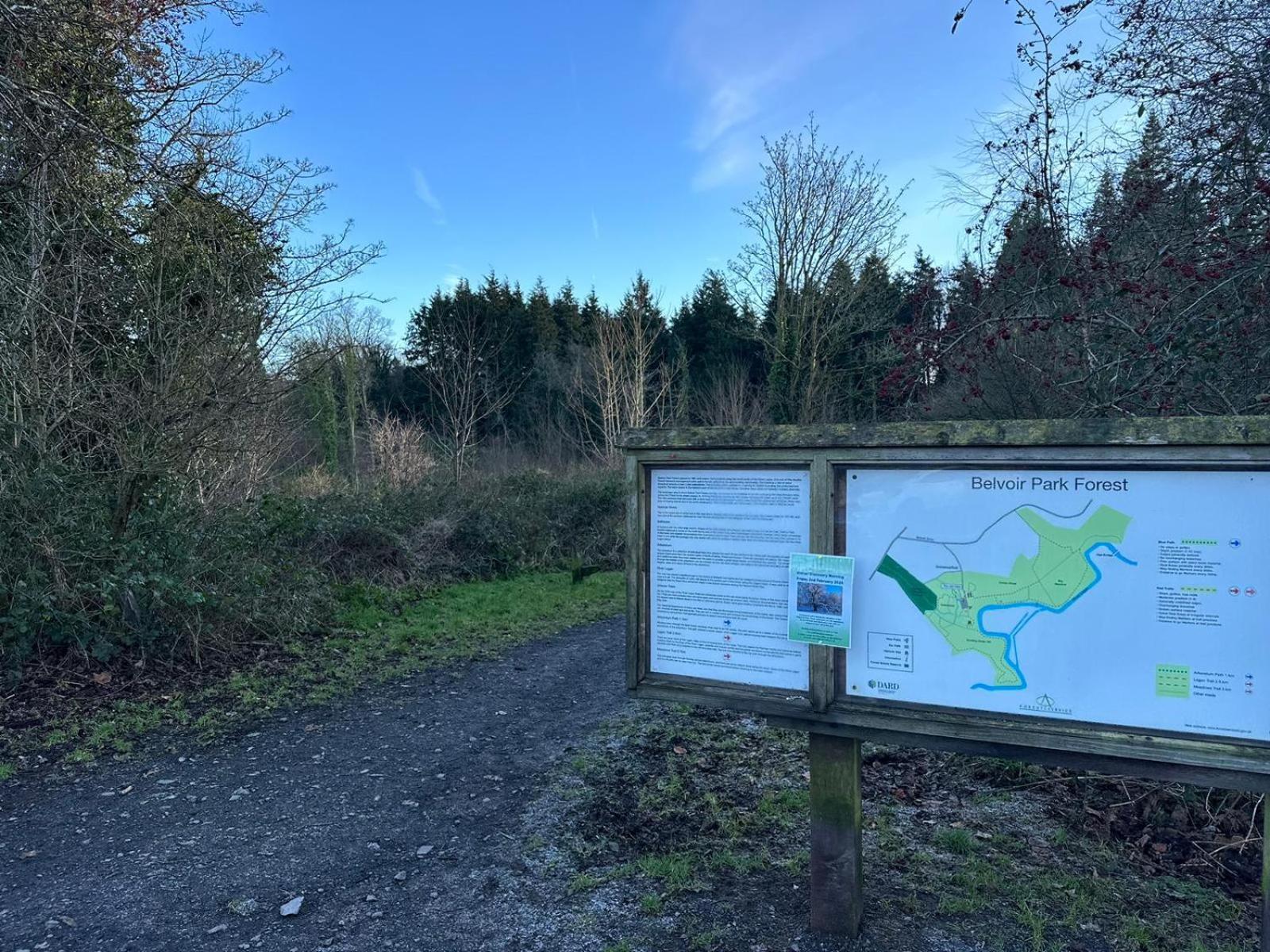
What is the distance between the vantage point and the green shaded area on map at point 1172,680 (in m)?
2.41

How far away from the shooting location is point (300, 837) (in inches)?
155

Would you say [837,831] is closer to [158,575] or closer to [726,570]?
[726,570]

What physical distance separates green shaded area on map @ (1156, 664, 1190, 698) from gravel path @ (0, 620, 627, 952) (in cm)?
238

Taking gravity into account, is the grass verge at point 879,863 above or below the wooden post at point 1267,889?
below

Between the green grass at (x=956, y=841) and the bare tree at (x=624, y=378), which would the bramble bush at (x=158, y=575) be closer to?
the green grass at (x=956, y=841)

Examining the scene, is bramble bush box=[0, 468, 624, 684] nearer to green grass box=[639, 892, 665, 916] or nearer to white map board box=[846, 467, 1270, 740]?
green grass box=[639, 892, 665, 916]

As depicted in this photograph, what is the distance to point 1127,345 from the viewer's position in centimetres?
513

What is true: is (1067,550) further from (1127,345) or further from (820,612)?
(1127,345)

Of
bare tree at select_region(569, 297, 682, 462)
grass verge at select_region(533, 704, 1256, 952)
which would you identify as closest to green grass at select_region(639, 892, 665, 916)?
grass verge at select_region(533, 704, 1256, 952)

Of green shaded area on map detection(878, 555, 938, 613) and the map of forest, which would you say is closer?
the map of forest

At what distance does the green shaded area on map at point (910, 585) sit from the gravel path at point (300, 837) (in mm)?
1937

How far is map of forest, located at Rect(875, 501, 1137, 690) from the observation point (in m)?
2.52

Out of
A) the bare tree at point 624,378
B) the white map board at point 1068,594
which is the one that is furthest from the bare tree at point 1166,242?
the bare tree at point 624,378

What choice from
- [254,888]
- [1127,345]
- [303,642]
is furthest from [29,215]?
[1127,345]
